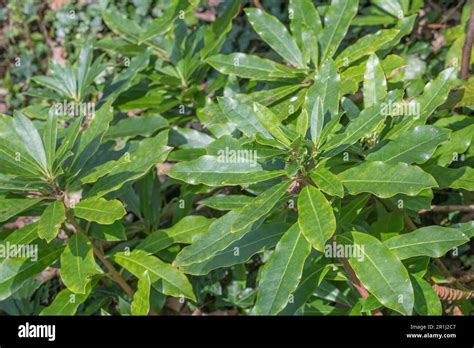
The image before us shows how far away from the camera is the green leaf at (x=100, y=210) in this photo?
2.56 metres

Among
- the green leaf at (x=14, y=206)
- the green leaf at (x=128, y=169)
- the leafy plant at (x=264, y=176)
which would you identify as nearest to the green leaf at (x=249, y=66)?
the leafy plant at (x=264, y=176)

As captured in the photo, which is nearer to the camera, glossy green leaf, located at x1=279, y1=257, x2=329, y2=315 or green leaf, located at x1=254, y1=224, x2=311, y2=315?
green leaf, located at x1=254, y1=224, x2=311, y2=315

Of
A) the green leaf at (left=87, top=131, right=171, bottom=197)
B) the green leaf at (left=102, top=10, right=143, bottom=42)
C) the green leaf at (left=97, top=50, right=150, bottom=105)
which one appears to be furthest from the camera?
the green leaf at (left=102, top=10, right=143, bottom=42)

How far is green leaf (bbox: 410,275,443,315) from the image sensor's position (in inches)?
100

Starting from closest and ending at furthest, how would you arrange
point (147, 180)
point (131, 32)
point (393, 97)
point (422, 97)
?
point (393, 97)
point (422, 97)
point (147, 180)
point (131, 32)

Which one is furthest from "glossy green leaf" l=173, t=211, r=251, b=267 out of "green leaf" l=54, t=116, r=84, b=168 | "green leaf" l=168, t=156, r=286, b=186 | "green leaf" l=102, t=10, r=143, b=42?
"green leaf" l=102, t=10, r=143, b=42

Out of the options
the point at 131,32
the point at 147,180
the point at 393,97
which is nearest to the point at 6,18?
the point at 131,32

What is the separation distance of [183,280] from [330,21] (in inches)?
54.4

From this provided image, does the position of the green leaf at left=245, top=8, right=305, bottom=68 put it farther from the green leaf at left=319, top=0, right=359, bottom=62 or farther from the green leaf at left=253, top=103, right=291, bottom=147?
the green leaf at left=253, top=103, right=291, bottom=147

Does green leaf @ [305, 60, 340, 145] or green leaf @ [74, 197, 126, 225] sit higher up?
green leaf @ [305, 60, 340, 145]

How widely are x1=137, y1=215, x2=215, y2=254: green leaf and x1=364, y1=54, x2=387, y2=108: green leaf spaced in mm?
883

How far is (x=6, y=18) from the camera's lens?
5973 mm
